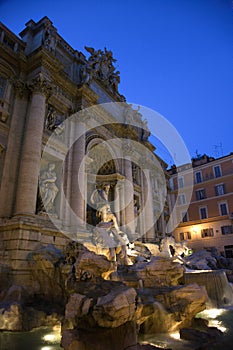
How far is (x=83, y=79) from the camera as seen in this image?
13.4m

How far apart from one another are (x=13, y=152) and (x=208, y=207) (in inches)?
886

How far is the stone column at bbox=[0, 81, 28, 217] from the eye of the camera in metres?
8.70

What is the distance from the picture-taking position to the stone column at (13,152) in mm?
8697

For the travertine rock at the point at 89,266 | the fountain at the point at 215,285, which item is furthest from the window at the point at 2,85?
the fountain at the point at 215,285

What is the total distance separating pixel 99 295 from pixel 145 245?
9458 millimetres

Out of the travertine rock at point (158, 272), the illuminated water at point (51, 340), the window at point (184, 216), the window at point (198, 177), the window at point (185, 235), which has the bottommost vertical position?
the illuminated water at point (51, 340)

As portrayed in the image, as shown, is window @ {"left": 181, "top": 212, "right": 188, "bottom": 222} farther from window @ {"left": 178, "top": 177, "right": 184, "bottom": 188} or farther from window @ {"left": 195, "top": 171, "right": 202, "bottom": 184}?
window @ {"left": 195, "top": 171, "right": 202, "bottom": 184}

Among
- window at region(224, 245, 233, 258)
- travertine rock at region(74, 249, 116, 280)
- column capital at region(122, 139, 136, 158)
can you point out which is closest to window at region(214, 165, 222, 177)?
window at region(224, 245, 233, 258)

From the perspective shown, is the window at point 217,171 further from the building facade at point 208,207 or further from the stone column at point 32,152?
the stone column at point 32,152

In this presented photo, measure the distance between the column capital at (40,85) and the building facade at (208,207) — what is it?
69.2 feet

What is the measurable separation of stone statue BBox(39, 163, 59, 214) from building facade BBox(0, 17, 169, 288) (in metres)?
0.04

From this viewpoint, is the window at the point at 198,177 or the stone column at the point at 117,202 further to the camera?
the window at the point at 198,177

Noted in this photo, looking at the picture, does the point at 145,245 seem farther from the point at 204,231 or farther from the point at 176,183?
the point at 176,183

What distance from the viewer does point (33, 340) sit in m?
4.47
